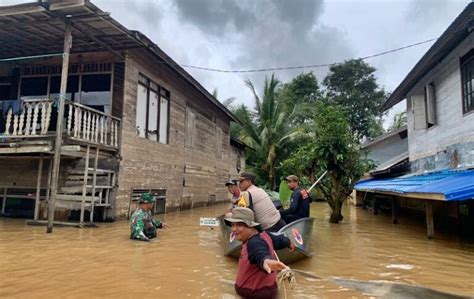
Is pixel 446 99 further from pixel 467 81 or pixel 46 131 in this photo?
pixel 46 131

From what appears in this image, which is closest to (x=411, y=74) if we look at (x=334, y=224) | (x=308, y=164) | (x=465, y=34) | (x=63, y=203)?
(x=465, y=34)

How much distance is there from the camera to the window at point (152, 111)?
11859mm

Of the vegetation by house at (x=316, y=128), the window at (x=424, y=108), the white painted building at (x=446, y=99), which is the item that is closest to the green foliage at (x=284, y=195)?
the vegetation by house at (x=316, y=128)

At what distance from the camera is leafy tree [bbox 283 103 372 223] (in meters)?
11.6

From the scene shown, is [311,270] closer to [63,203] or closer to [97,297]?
[97,297]

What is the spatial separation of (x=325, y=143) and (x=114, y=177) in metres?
6.47

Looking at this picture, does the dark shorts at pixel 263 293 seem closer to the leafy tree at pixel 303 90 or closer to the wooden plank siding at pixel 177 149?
the wooden plank siding at pixel 177 149

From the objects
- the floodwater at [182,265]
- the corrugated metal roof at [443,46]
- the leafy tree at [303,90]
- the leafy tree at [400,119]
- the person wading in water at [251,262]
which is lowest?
the floodwater at [182,265]

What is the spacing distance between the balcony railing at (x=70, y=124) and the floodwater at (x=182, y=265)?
7.50ft

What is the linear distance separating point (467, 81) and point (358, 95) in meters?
22.3

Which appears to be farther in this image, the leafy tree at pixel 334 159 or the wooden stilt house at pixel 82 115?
the leafy tree at pixel 334 159

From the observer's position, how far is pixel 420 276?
5.27 metres

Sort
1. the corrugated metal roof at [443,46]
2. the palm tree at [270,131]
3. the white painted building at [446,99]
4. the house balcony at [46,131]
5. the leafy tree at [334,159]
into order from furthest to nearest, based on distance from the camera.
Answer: the palm tree at [270,131] → the leafy tree at [334,159] → the white painted building at [446,99] → the house balcony at [46,131] → the corrugated metal roof at [443,46]

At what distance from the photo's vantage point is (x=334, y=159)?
11.6m
